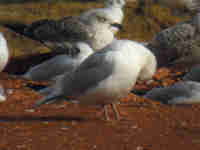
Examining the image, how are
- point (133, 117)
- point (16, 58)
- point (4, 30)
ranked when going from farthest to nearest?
1. point (4, 30)
2. point (16, 58)
3. point (133, 117)

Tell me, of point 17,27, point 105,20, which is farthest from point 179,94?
point 17,27

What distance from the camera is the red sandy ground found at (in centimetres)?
334

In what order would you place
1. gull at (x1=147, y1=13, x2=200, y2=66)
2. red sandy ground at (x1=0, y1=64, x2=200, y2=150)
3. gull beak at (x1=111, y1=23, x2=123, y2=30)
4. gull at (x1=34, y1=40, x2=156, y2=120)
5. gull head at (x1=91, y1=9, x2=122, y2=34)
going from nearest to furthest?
red sandy ground at (x1=0, y1=64, x2=200, y2=150), gull at (x1=34, y1=40, x2=156, y2=120), gull beak at (x1=111, y1=23, x2=123, y2=30), gull at (x1=147, y1=13, x2=200, y2=66), gull head at (x1=91, y1=9, x2=122, y2=34)

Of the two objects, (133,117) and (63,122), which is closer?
(63,122)

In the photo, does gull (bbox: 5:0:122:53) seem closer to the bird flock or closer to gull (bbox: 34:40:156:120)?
the bird flock

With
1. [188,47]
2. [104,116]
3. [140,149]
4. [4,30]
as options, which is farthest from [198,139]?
[4,30]

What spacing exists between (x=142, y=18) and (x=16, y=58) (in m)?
5.31

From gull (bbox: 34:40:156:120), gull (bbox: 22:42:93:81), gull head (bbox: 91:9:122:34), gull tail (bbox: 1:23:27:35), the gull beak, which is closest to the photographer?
gull (bbox: 34:40:156:120)

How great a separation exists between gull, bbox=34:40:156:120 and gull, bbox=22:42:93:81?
1.85 metres

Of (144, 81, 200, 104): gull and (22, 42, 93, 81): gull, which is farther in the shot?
(22, 42, 93, 81): gull

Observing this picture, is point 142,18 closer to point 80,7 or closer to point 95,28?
point 80,7

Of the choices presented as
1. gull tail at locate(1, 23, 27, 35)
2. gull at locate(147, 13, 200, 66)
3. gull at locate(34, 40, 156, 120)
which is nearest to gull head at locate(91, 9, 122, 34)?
gull at locate(147, 13, 200, 66)

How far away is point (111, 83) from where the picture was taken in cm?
386

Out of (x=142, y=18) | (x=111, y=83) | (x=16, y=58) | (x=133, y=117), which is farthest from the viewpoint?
(x=142, y=18)
